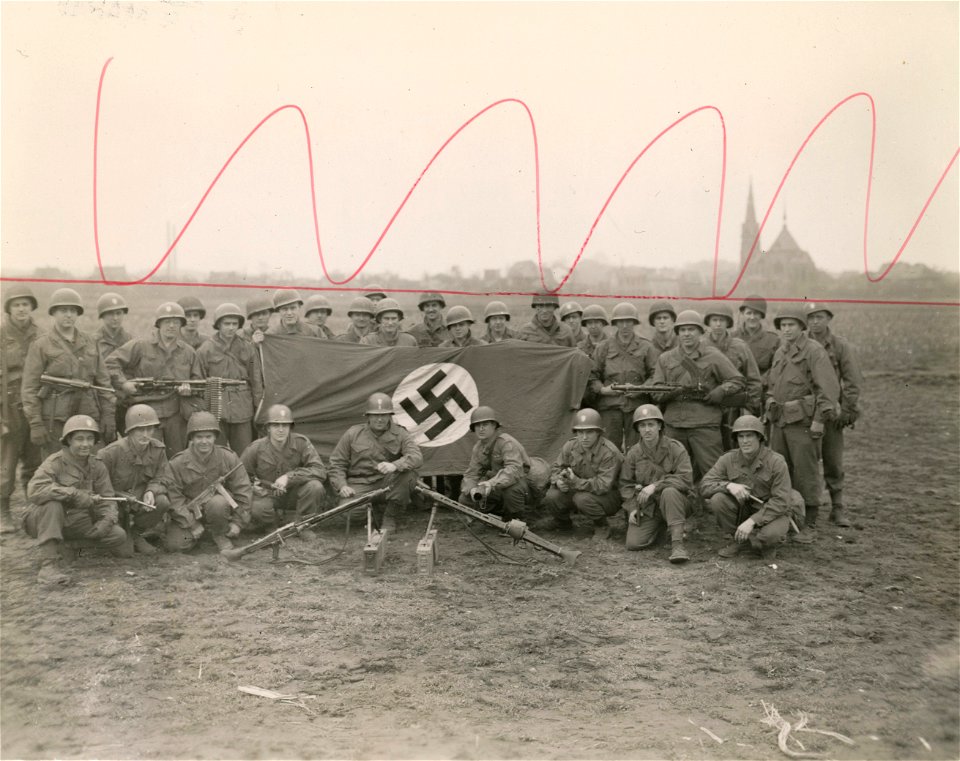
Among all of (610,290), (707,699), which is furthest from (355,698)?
(610,290)

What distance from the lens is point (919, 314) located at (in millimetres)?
18578

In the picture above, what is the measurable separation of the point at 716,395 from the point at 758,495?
3.92 feet

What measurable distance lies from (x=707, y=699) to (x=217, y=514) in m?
4.69

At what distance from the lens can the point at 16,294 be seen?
27.1ft

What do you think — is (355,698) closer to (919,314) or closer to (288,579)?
(288,579)

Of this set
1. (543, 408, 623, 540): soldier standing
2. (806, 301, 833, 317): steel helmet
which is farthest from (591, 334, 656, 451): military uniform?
(806, 301, 833, 317): steel helmet

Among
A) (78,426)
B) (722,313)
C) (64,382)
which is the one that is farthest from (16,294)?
(722,313)

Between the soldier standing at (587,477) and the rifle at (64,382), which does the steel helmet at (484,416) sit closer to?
the soldier standing at (587,477)

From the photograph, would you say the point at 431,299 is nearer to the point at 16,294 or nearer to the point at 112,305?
the point at 112,305

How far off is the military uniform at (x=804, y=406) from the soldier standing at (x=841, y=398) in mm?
205

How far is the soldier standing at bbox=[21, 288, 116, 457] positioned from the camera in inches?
310

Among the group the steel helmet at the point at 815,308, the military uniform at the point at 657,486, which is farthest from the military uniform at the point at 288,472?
the steel helmet at the point at 815,308

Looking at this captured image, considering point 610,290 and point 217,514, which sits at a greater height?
point 610,290

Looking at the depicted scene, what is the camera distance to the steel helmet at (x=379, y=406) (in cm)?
834
